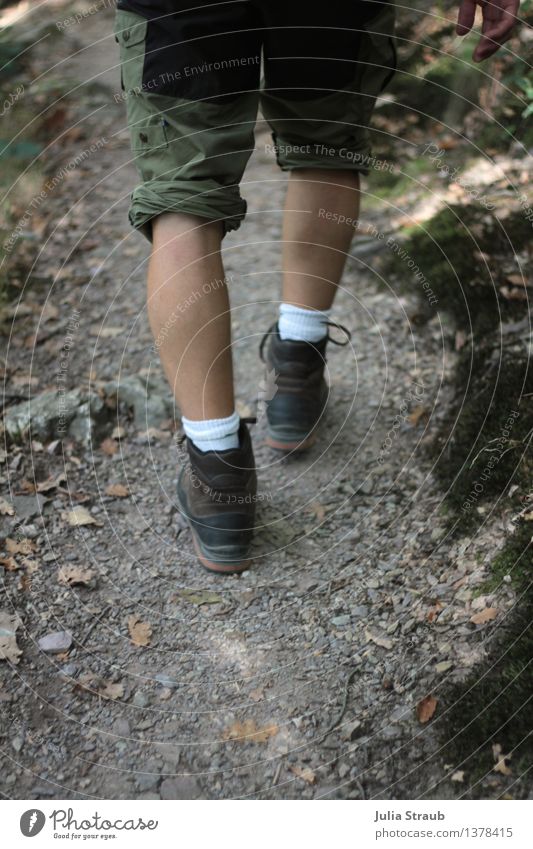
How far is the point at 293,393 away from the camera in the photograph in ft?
8.17

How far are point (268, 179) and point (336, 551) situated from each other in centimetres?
242

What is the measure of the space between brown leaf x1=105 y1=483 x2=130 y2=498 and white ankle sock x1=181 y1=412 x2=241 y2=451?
452mm

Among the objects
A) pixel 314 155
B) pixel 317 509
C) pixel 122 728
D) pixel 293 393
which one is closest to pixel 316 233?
pixel 314 155

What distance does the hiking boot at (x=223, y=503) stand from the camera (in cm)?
207

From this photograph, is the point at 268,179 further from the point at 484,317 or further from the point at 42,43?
the point at 42,43

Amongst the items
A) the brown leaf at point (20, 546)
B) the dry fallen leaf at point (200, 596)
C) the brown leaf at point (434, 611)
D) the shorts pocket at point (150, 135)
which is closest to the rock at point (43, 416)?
the brown leaf at point (20, 546)

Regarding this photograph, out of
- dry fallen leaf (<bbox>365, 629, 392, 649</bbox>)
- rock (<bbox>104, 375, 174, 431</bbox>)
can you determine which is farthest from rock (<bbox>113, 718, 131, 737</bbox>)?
rock (<bbox>104, 375, 174, 431</bbox>)

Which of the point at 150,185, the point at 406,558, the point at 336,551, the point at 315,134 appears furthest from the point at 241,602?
the point at 315,134

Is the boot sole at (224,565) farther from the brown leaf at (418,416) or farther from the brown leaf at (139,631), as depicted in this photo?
the brown leaf at (418,416)

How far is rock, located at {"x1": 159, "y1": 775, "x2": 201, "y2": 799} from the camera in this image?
5.36 feet

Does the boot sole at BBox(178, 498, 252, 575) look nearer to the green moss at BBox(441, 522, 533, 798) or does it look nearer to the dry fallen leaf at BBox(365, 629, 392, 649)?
the dry fallen leaf at BBox(365, 629, 392, 649)

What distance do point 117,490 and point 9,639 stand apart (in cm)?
63

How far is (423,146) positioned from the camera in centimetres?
394

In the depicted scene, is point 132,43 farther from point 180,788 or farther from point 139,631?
point 180,788
